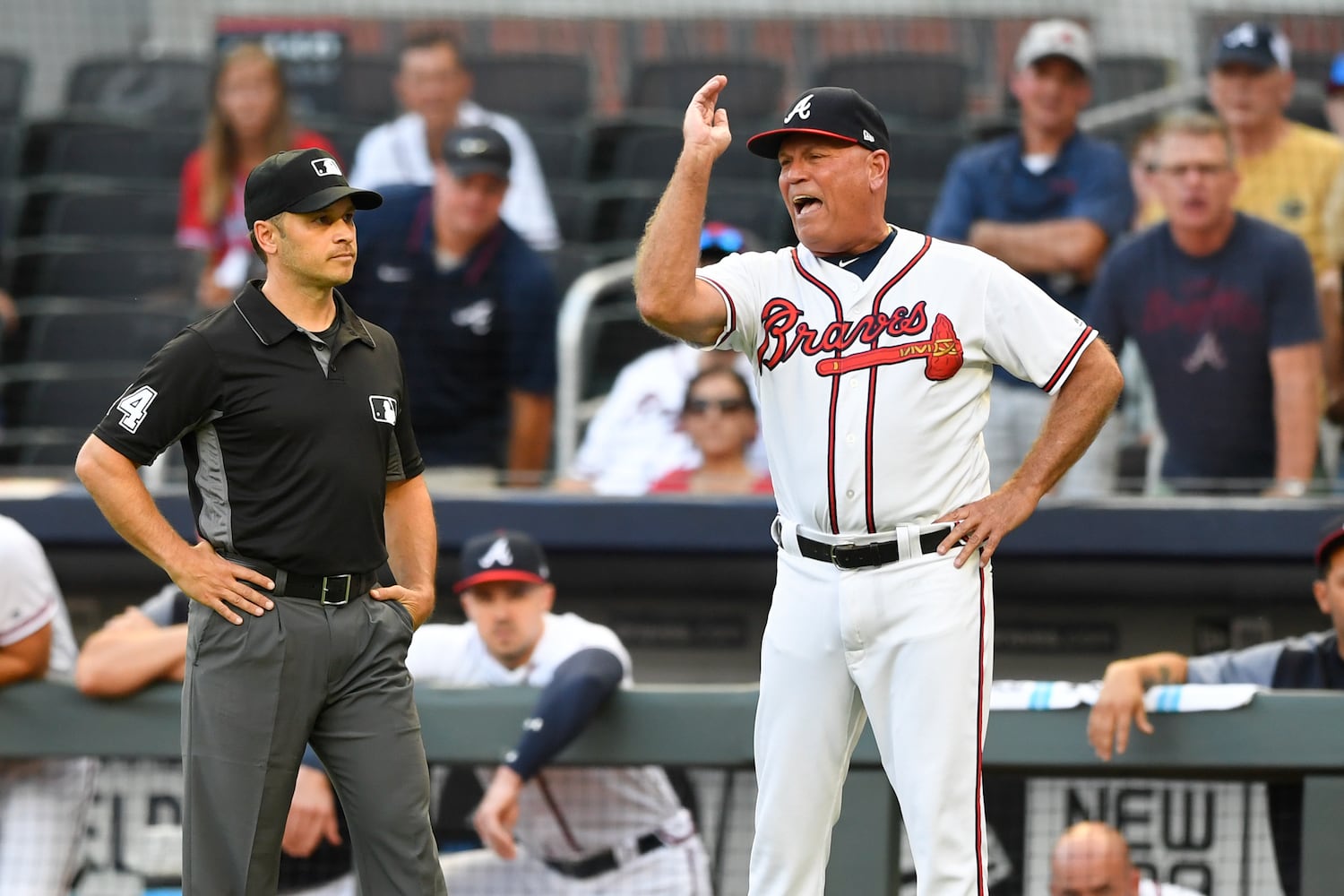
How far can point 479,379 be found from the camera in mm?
5816

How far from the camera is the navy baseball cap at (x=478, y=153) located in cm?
568

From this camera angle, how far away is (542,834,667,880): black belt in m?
4.26

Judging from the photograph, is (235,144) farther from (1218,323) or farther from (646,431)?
(1218,323)

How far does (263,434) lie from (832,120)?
110 cm

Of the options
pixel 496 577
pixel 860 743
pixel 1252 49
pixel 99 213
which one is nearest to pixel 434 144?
pixel 99 213

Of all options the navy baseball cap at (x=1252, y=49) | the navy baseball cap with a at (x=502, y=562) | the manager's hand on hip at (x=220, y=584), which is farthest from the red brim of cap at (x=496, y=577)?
the navy baseball cap at (x=1252, y=49)

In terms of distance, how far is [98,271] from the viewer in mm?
7430

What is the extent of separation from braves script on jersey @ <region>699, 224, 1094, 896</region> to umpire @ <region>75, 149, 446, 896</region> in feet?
2.14

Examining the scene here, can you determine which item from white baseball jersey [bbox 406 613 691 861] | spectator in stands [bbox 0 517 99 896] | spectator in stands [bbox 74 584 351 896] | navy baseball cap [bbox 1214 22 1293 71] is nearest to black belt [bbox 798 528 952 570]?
white baseball jersey [bbox 406 613 691 861]

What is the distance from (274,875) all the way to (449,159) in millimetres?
3133

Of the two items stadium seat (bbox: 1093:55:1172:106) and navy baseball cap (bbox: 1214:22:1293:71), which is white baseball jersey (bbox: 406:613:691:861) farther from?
stadium seat (bbox: 1093:55:1172:106)

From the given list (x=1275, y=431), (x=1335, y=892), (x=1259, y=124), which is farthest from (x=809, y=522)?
(x=1259, y=124)

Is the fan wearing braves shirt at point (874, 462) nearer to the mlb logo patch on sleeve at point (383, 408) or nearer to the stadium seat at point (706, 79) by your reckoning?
the mlb logo patch on sleeve at point (383, 408)

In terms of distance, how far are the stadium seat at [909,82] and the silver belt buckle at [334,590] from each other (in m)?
5.53
